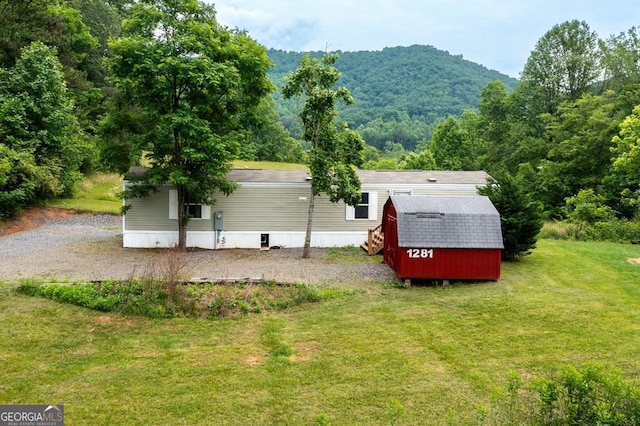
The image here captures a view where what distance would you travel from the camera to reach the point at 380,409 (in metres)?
6.03

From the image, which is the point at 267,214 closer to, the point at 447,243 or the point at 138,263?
the point at 138,263

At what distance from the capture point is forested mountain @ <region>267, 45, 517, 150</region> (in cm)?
7881

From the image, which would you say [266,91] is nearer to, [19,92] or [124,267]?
[124,267]

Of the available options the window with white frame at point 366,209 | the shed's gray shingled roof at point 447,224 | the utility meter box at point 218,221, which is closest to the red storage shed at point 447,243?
the shed's gray shingled roof at point 447,224

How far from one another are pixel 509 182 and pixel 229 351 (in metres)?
11.0

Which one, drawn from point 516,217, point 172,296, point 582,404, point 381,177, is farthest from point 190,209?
point 582,404

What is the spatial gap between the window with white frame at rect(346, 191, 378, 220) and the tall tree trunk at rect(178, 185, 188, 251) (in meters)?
6.28

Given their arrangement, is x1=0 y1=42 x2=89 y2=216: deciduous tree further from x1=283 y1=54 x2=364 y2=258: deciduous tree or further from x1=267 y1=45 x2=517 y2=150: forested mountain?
x1=267 y1=45 x2=517 y2=150: forested mountain

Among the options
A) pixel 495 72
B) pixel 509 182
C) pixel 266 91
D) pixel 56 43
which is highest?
pixel 495 72

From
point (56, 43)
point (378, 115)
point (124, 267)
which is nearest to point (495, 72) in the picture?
point (378, 115)

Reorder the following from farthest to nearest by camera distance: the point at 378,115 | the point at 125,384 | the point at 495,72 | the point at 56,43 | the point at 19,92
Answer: the point at 495,72, the point at 378,115, the point at 56,43, the point at 19,92, the point at 125,384

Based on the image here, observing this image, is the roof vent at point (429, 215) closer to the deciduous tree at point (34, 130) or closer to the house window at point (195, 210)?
the house window at point (195, 210)

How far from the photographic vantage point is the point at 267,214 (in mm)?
17062
